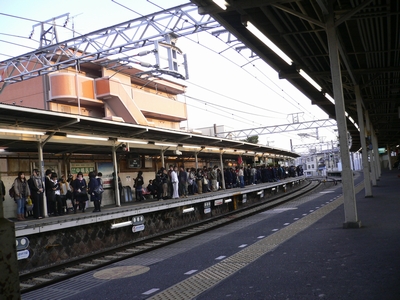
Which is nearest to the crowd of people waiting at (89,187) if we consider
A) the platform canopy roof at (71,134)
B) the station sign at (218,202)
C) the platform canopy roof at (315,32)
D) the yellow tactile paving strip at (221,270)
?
the platform canopy roof at (71,134)

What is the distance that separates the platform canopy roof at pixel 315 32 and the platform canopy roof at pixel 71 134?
5.29m

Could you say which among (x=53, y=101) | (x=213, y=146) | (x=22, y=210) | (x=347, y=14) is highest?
(x=53, y=101)

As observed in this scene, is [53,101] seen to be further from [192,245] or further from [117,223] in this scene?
[192,245]

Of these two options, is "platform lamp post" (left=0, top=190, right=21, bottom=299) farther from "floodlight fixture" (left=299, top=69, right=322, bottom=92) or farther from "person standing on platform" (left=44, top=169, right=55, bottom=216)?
"floodlight fixture" (left=299, top=69, right=322, bottom=92)

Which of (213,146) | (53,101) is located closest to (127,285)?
(213,146)

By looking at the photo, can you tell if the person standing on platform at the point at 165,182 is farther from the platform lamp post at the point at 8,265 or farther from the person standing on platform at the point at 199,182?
the platform lamp post at the point at 8,265

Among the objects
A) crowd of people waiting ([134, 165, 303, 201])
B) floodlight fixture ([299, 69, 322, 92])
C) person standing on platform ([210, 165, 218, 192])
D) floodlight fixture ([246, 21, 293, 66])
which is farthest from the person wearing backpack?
person standing on platform ([210, 165, 218, 192])

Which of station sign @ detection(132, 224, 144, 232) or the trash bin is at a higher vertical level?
the trash bin

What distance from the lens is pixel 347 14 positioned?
10.2 metres

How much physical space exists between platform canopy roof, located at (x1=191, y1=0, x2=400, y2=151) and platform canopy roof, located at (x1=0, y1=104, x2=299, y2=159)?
5.29 m

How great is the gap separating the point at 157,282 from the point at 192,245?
415 centimetres

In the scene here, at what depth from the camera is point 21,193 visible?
13.8 m

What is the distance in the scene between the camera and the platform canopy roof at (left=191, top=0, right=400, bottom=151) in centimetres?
1038

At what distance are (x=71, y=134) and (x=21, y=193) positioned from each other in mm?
2391
